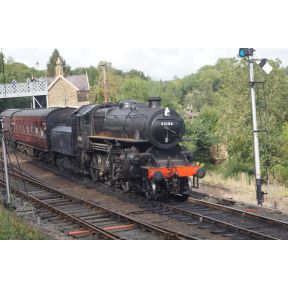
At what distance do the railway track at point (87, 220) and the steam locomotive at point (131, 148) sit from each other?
1.61 metres

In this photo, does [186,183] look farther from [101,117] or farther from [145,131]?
[101,117]

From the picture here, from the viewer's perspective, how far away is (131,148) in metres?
13.4

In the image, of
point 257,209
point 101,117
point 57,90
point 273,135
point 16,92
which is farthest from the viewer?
point 57,90

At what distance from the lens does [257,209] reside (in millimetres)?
12047

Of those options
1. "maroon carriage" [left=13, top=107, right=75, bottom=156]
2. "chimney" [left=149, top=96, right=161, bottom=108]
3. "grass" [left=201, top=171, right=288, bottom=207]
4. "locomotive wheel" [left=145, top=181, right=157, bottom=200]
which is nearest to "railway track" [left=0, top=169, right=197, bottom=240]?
"locomotive wheel" [left=145, top=181, right=157, bottom=200]

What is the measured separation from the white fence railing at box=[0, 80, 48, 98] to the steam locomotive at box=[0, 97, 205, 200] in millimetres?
2303

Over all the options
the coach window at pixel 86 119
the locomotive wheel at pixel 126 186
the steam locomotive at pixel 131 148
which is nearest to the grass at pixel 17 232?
the steam locomotive at pixel 131 148

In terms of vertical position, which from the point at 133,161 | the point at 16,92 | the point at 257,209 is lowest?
the point at 257,209

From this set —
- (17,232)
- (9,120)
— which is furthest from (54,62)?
(17,232)

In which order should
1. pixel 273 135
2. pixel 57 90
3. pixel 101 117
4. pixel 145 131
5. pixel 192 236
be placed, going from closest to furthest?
pixel 192 236 < pixel 145 131 < pixel 101 117 < pixel 273 135 < pixel 57 90

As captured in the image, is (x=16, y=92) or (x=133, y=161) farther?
(x=16, y=92)

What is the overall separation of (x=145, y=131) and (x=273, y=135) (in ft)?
41.7

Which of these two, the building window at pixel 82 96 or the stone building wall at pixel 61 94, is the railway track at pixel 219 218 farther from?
the building window at pixel 82 96

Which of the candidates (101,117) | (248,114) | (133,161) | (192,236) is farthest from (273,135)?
(192,236)
